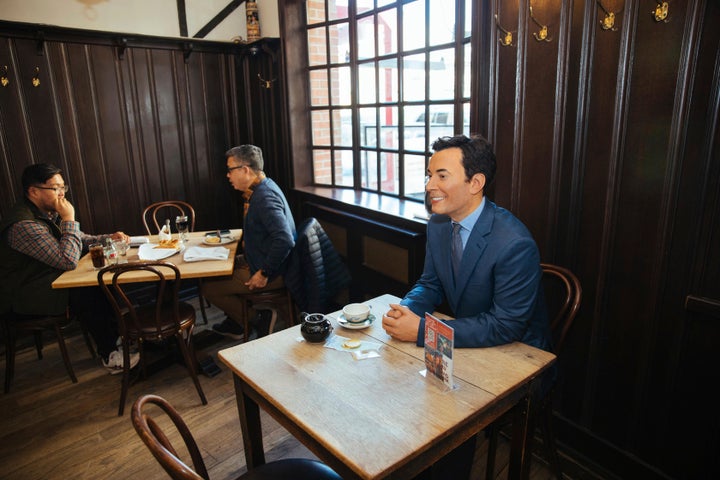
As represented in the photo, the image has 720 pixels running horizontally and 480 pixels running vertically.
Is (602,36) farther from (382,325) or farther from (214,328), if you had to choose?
(214,328)

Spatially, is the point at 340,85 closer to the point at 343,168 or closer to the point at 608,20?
the point at 343,168

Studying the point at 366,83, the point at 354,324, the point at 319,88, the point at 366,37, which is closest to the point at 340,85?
the point at 319,88

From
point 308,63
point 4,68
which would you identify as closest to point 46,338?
point 4,68

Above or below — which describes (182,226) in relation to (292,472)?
above

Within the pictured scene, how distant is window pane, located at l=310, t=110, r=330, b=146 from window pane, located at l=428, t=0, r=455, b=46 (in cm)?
132

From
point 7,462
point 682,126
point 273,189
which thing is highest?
point 682,126

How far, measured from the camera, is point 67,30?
11.4ft

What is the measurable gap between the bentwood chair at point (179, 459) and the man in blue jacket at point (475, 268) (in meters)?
0.47

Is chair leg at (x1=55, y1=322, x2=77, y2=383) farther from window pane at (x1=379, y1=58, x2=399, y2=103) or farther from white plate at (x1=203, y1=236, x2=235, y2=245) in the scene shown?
window pane at (x1=379, y1=58, x2=399, y2=103)

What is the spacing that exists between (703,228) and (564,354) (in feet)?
2.69

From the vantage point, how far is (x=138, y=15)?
386 cm

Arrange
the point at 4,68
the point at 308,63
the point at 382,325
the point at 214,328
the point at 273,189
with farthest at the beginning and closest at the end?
the point at 308,63 → the point at 214,328 → the point at 4,68 → the point at 273,189 → the point at 382,325

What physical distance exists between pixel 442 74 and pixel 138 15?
8.57ft

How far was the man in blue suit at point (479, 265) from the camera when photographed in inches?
62.8
